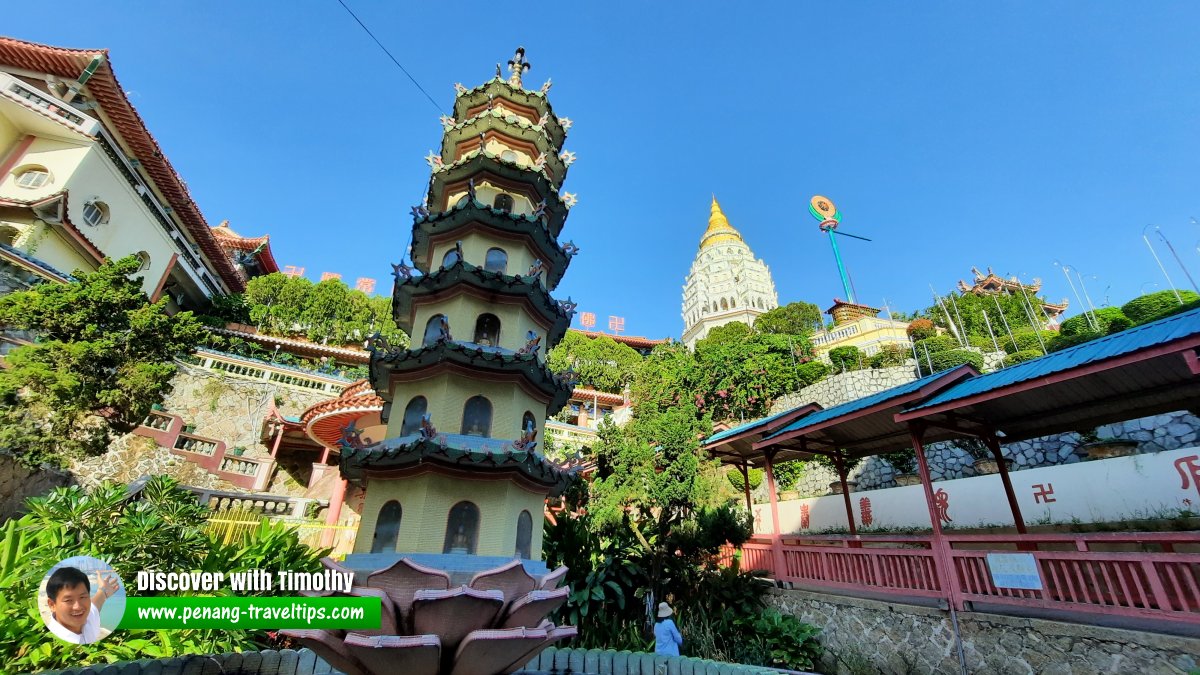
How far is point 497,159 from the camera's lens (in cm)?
1017

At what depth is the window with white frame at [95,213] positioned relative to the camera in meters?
20.5

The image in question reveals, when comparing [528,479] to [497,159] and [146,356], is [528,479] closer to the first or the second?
[497,159]

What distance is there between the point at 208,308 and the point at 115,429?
26609 mm

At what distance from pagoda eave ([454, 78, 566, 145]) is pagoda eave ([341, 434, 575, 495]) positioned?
8.05 metres

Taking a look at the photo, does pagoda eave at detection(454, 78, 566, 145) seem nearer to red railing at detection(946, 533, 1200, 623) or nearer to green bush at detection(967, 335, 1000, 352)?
red railing at detection(946, 533, 1200, 623)

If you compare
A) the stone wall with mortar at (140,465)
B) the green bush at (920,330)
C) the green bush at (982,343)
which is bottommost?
the stone wall with mortar at (140,465)

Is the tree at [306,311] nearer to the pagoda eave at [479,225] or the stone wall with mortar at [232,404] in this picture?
the stone wall with mortar at [232,404]

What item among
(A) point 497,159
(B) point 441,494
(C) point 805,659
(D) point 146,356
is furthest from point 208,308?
(C) point 805,659

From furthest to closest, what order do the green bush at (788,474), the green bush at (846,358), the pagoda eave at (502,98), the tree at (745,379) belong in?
the green bush at (846,358), the tree at (745,379), the green bush at (788,474), the pagoda eave at (502,98)

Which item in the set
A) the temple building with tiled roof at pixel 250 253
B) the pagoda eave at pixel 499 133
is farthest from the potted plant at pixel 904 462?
the temple building with tiled roof at pixel 250 253

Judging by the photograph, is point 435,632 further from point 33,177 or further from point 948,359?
point 948,359

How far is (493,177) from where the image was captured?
409 inches

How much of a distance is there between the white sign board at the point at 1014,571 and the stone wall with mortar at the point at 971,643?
444 millimetres

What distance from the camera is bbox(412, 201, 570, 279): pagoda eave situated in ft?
31.3
